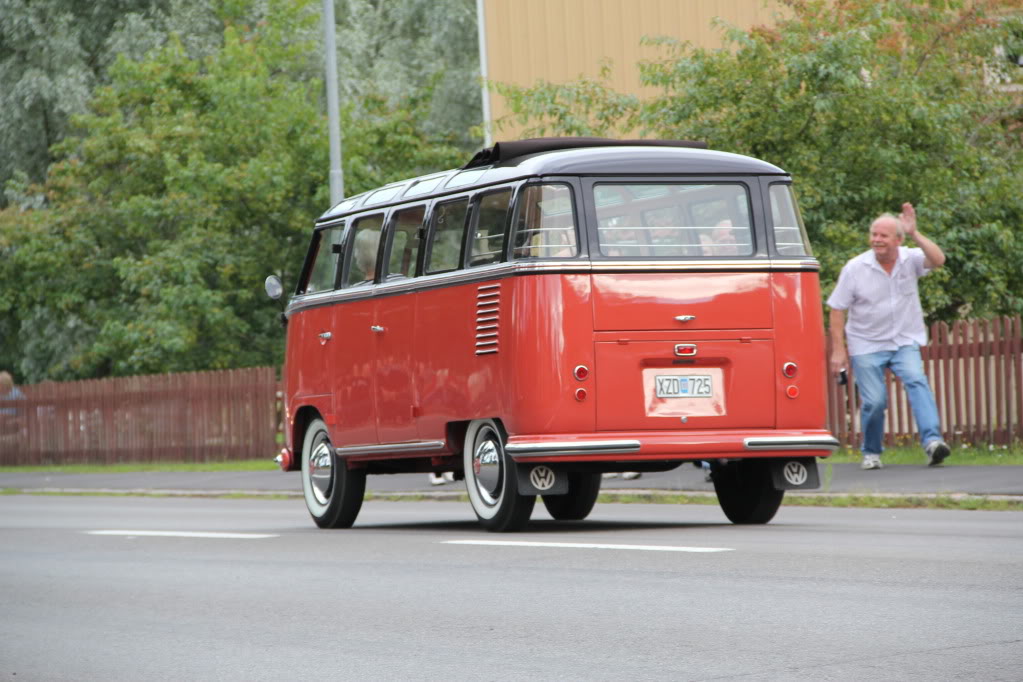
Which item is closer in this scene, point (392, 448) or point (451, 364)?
point (451, 364)

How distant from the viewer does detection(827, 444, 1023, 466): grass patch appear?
16.5 metres

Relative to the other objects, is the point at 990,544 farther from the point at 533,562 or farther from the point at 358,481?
the point at 358,481

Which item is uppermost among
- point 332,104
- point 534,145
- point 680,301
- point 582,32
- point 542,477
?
point 582,32

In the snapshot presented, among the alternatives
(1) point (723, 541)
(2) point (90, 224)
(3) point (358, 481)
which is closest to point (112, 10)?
(2) point (90, 224)

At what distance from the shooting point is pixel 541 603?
27.2 ft

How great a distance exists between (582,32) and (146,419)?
1136cm

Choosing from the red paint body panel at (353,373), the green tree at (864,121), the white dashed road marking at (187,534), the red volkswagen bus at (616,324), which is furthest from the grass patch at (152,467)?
the red volkswagen bus at (616,324)

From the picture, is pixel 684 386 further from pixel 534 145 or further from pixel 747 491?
pixel 534 145

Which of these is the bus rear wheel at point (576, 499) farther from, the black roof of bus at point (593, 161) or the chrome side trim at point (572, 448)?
the black roof of bus at point (593, 161)

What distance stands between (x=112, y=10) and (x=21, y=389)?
10.6 metres

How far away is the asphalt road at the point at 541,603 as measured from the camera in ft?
21.9

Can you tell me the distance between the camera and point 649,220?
1210 centimetres

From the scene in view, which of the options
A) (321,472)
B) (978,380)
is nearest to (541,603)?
(321,472)

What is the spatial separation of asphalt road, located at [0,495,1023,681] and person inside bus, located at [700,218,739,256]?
1.70 m
